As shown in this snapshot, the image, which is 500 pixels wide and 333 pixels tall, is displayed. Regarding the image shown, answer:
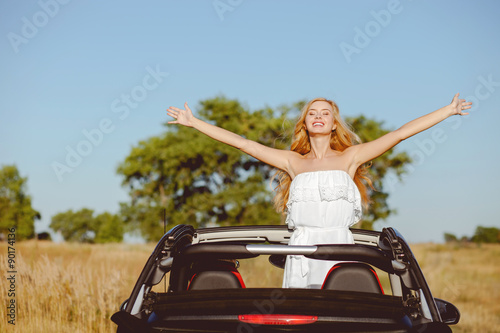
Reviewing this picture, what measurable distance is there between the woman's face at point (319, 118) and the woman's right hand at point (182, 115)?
1.08m

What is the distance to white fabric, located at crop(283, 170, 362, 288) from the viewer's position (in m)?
4.03

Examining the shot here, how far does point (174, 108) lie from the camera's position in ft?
A: 17.1

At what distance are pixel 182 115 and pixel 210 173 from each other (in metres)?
31.4

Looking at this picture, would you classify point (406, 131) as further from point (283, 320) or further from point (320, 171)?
point (283, 320)

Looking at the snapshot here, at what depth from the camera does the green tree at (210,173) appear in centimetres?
3447

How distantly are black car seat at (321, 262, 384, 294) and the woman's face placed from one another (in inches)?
79.1

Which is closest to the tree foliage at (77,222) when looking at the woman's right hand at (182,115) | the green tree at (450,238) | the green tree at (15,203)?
the green tree at (15,203)

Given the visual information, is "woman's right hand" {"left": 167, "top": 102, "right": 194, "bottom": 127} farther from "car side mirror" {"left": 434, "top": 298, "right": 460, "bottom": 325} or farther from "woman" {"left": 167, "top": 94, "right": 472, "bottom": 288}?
"car side mirror" {"left": 434, "top": 298, "right": 460, "bottom": 325}

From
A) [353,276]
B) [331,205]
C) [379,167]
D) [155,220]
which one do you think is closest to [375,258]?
[353,276]

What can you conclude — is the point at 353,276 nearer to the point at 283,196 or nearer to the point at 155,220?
the point at 283,196

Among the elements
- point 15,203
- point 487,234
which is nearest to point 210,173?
point 15,203

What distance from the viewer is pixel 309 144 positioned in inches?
203

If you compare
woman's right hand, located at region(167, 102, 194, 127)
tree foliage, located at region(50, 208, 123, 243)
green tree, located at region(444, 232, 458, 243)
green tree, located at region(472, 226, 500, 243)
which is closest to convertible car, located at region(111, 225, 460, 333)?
woman's right hand, located at region(167, 102, 194, 127)

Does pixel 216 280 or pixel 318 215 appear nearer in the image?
pixel 216 280
